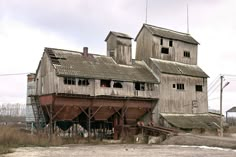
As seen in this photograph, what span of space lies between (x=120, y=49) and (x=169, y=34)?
26.8 ft

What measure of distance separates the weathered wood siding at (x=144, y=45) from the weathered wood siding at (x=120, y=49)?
2.60m

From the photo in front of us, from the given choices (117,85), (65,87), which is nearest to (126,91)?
(117,85)

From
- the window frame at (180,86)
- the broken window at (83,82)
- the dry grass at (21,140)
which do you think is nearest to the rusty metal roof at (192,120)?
the window frame at (180,86)

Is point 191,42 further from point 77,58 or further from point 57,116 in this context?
point 57,116

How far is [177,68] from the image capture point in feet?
162

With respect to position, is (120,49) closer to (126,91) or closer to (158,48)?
(158,48)

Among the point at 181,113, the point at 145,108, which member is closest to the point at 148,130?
the point at 145,108

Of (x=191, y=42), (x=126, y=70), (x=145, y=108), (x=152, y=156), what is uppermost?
(x=191, y=42)

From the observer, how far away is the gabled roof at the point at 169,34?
161ft

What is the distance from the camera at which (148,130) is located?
43.2 m

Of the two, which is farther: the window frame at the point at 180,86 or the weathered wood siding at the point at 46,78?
the window frame at the point at 180,86

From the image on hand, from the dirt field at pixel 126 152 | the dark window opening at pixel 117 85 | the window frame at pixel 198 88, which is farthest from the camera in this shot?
the window frame at pixel 198 88

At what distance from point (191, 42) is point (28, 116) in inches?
960

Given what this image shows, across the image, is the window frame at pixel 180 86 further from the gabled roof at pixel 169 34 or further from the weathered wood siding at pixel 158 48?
the gabled roof at pixel 169 34
